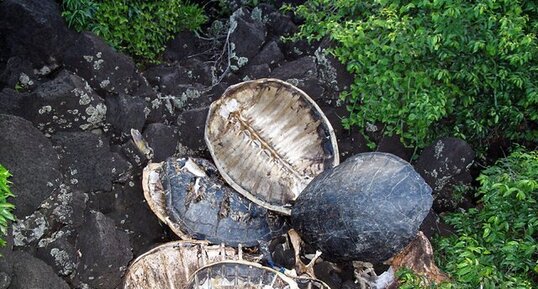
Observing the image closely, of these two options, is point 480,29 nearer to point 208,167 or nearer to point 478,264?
point 478,264

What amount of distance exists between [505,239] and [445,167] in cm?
128

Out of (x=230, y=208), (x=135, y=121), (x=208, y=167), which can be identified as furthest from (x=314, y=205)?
(x=135, y=121)

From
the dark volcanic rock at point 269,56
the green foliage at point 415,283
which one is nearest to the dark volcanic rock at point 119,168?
the dark volcanic rock at point 269,56

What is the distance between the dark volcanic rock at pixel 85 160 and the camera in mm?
4285

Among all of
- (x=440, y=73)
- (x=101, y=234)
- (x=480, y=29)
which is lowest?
(x=101, y=234)

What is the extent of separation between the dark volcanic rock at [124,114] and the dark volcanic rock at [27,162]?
0.70m

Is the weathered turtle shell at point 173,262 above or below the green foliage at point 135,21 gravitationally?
below

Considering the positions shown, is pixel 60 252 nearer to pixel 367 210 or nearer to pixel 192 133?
pixel 192 133

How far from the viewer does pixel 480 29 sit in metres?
4.64

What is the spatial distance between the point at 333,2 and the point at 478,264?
3.11 meters

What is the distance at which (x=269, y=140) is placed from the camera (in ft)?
16.9

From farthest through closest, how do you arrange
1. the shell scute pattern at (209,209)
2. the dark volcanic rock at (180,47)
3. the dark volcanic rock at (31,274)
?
the dark volcanic rock at (180,47)
the shell scute pattern at (209,209)
the dark volcanic rock at (31,274)

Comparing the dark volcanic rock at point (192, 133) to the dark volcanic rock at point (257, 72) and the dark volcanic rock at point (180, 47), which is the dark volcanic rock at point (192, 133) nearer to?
the dark volcanic rock at point (257, 72)

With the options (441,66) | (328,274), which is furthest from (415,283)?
(441,66)
